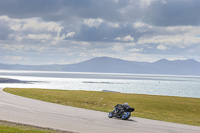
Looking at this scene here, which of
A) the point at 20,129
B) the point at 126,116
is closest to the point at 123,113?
the point at 126,116

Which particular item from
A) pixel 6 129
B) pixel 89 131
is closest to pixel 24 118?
Answer: pixel 6 129

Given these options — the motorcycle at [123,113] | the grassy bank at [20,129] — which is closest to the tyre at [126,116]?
the motorcycle at [123,113]

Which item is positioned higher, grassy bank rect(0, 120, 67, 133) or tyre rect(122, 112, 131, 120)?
tyre rect(122, 112, 131, 120)

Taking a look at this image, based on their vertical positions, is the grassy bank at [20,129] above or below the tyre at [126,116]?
below

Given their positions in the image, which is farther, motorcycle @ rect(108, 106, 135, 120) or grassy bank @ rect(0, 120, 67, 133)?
motorcycle @ rect(108, 106, 135, 120)

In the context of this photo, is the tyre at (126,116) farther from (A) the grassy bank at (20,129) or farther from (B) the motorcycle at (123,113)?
(A) the grassy bank at (20,129)

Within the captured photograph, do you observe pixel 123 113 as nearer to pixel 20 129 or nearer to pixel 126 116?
pixel 126 116

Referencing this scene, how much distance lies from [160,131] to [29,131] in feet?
28.1

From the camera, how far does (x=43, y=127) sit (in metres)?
17.3

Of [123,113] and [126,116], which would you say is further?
[123,113]

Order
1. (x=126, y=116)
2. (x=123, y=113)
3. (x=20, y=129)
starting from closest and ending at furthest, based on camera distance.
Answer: (x=20, y=129) < (x=126, y=116) < (x=123, y=113)

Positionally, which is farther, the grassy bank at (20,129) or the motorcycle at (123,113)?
→ the motorcycle at (123,113)

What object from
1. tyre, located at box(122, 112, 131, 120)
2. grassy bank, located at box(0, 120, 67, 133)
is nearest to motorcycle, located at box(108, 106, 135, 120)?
tyre, located at box(122, 112, 131, 120)

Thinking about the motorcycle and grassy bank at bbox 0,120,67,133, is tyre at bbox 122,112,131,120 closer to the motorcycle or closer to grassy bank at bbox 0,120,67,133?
the motorcycle
